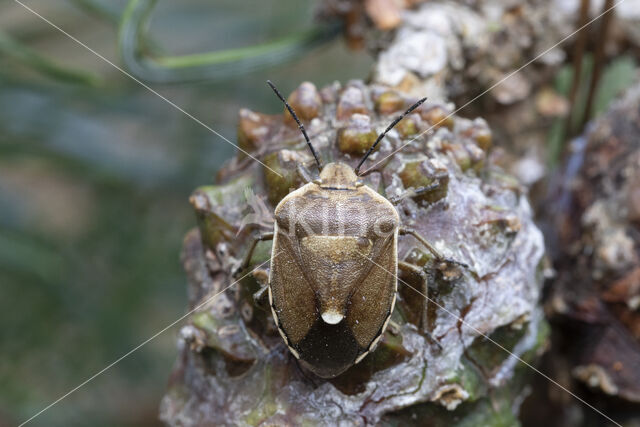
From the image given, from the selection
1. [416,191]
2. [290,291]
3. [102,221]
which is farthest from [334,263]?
[102,221]

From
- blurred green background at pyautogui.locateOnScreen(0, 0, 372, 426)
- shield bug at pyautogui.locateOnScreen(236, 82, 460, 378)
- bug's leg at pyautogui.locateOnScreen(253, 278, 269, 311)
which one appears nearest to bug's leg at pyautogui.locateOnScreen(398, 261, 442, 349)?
shield bug at pyautogui.locateOnScreen(236, 82, 460, 378)

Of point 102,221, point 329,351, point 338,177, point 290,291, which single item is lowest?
point 329,351

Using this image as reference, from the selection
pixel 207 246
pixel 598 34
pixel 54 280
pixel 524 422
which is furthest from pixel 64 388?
pixel 598 34

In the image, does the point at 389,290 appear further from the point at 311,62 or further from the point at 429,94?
the point at 311,62

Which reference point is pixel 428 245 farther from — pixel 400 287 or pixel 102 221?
pixel 102 221

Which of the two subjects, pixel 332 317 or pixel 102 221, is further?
pixel 102 221

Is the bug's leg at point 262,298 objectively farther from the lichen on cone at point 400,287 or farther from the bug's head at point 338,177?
the bug's head at point 338,177
